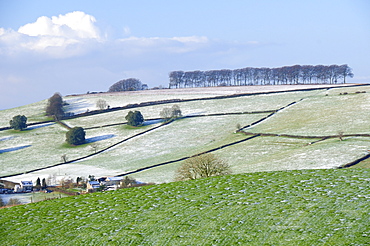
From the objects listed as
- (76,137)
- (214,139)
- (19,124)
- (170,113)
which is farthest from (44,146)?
(214,139)

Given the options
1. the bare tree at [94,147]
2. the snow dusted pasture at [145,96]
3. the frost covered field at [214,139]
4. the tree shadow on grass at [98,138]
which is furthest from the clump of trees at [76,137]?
the snow dusted pasture at [145,96]

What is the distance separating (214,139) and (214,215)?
74.5 m

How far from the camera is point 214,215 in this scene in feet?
58.0

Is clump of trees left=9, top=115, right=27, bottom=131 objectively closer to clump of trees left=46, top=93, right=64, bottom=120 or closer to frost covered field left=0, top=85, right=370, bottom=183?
frost covered field left=0, top=85, right=370, bottom=183

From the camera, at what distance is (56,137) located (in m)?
113

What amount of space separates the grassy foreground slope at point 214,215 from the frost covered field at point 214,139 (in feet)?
118

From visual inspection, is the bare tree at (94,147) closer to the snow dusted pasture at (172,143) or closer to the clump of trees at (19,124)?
the snow dusted pasture at (172,143)

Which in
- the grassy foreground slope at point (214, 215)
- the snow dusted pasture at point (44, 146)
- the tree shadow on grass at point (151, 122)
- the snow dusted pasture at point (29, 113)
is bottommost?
the snow dusted pasture at point (44, 146)

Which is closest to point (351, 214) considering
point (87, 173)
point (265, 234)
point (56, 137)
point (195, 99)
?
point (265, 234)

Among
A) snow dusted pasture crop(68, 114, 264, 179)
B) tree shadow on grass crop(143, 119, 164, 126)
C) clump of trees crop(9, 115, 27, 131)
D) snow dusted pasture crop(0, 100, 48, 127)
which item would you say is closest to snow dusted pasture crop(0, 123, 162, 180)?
clump of trees crop(9, 115, 27, 131)

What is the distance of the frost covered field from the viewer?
218ft

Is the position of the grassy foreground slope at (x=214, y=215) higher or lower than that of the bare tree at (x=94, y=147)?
higher

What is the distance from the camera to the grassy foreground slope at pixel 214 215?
15.2 metres

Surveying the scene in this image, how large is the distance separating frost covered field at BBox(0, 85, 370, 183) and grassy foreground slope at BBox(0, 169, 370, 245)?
3601 centimetres
